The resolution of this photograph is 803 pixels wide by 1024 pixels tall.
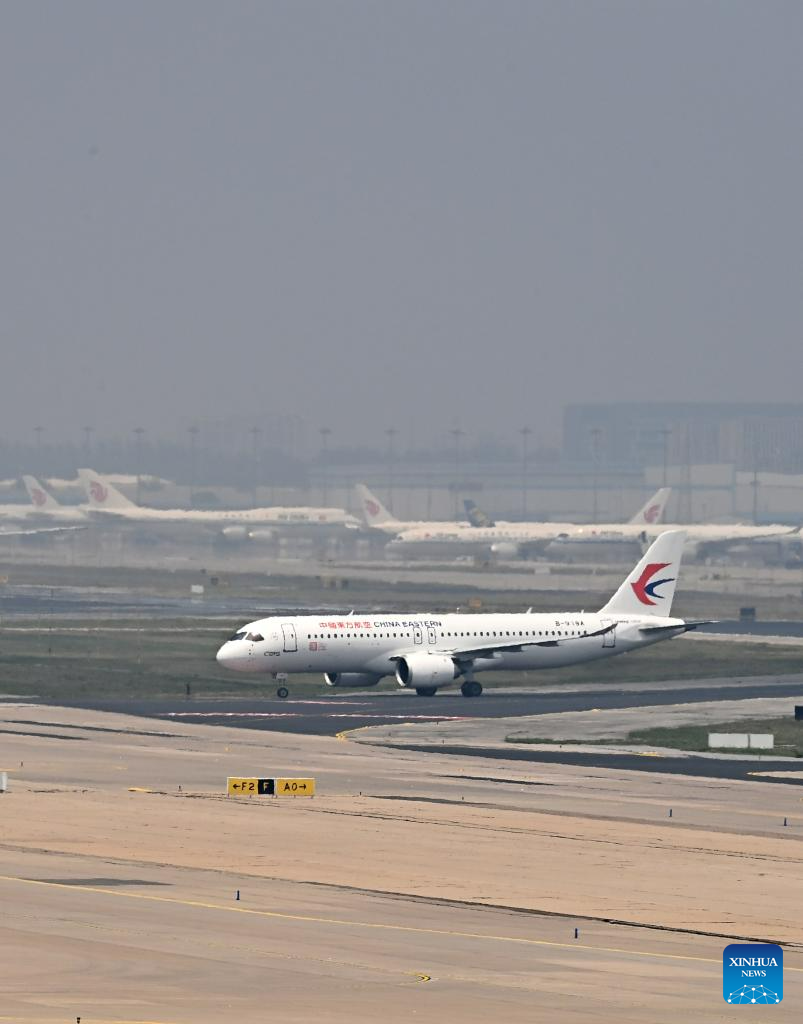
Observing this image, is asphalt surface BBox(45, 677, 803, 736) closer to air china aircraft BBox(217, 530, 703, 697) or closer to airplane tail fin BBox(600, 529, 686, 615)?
air china aircraft BBox(217, 530, 703, 697)

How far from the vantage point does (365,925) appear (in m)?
39.0

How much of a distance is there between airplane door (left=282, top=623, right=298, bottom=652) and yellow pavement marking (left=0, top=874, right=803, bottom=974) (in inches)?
2228

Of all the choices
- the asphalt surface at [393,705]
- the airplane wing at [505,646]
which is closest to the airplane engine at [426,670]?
the asphalt surface at [393,705]

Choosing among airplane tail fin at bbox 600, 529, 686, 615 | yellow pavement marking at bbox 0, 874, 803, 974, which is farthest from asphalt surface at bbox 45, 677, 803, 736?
yellow pavement marking at bbox 0, 874, 803, 974

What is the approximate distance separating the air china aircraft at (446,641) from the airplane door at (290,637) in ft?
0.16

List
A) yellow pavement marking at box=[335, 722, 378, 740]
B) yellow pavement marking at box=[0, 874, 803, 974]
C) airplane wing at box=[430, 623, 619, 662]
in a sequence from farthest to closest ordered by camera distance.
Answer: airplane wing at box=[430, 623, 619, 662] → yellow pavement marking at box=[335, 722, 378, 740] → yellow pavement marking at box=[0, 874, 803, 974]

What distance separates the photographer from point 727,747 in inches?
3034

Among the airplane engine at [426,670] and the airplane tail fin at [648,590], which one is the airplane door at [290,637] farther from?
the airplane tail fin at [648,590]

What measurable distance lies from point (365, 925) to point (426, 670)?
2442 inches

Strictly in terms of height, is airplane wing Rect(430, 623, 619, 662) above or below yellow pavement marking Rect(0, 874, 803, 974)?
above

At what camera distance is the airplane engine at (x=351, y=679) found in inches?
4075

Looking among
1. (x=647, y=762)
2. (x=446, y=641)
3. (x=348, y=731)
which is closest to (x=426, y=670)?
A: (x=446, y=641)

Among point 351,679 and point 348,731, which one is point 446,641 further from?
point 348,731

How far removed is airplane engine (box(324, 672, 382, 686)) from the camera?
104 metres
